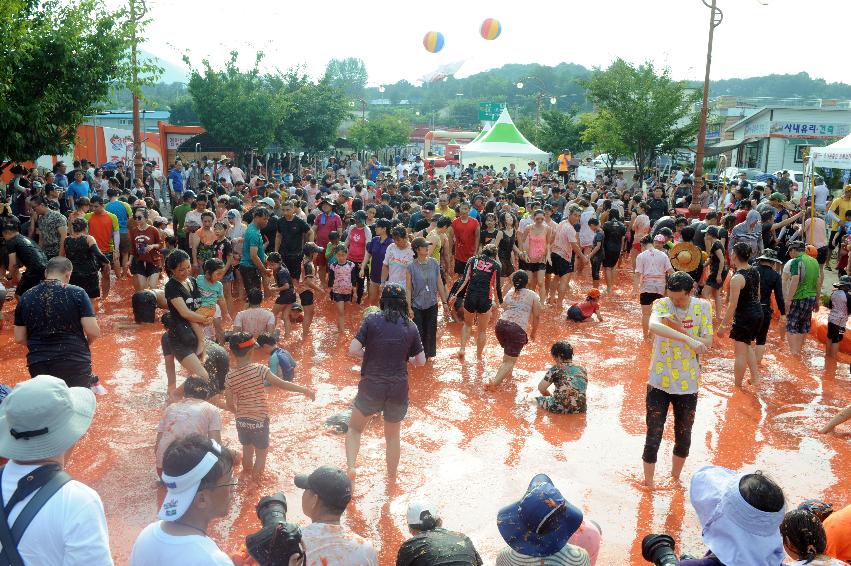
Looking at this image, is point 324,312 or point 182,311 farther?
point 324,312

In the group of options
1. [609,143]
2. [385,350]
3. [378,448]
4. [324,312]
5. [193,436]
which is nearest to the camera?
[193,436]

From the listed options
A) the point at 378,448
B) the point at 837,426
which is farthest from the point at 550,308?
the point at 378,448

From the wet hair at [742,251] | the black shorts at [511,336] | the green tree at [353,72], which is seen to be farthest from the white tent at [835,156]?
the green tree at [353,72]

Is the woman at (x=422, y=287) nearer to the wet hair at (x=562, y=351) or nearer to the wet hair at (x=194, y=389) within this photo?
the wet hair at (x=562, y=351)

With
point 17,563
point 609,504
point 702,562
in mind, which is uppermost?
point 17,563

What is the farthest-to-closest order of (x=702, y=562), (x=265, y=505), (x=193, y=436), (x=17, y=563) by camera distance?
(x=265, y=505)
(x=702, y=562)
(x=193, y=436)
(x=17, y=563)

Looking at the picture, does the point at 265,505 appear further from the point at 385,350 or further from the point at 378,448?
the point at 378,448

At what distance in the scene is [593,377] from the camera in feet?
28.3

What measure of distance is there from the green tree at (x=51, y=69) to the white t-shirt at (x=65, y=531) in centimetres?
1064

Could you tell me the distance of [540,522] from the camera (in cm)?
274

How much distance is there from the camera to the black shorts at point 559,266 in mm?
11648

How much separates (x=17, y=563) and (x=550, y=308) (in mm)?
10249

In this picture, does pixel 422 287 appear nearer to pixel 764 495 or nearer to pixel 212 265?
pixel 212 265

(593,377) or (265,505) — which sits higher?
(265,505)
